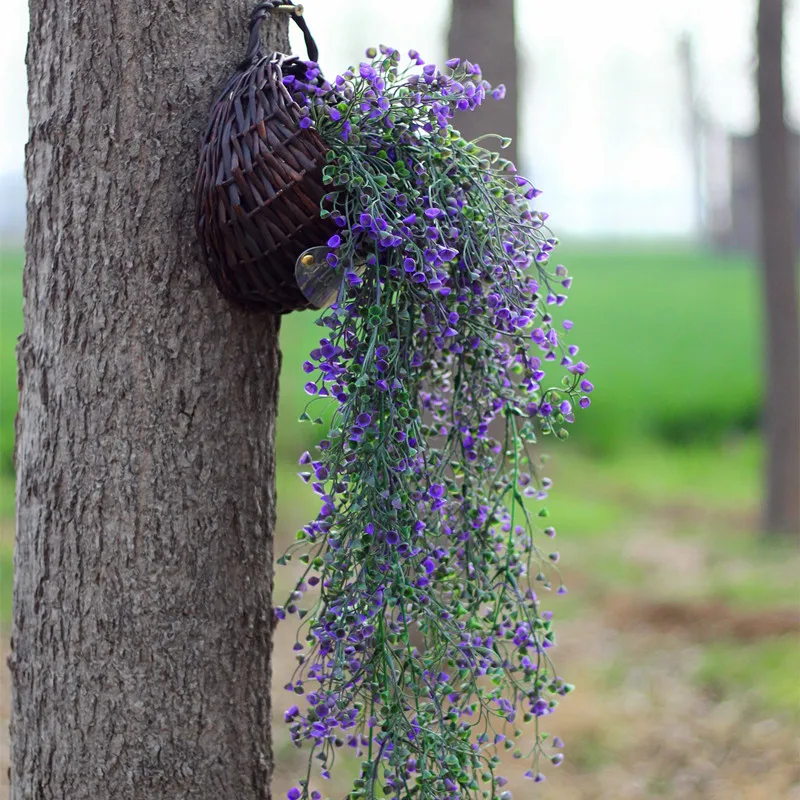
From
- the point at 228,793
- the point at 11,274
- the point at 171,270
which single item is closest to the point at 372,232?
the point at 171,270

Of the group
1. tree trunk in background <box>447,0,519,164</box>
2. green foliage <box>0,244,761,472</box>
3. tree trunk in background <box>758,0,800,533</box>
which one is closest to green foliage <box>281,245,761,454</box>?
green foliage <box>0,244,761,472</box>

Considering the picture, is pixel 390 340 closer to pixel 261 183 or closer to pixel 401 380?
pixel 401 380

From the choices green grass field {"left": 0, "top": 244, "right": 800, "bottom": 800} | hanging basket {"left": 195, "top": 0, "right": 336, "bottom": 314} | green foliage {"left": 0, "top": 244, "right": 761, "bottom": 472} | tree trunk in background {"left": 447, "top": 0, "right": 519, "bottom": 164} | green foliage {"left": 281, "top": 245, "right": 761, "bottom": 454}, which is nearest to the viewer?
hanging basket {"left": 195, "top": 0, "right": 336, "bottom": 314}

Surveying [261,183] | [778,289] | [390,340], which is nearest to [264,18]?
[261,183]

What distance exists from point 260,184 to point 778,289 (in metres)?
5.75

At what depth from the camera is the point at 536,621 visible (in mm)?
1568

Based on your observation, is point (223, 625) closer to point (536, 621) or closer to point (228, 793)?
point (228, 793)

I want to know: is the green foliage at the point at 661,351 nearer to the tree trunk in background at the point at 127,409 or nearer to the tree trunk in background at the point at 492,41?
the tree trunk in background at the point at 492,41

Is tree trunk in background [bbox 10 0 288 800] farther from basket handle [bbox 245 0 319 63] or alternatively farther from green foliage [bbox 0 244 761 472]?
green foliage [bbox 0 244 761 472]

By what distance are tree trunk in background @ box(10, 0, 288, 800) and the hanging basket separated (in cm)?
10

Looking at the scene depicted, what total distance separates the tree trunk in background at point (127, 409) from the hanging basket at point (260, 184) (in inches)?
4.1

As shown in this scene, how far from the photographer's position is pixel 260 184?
1342mm

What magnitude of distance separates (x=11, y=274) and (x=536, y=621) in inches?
651

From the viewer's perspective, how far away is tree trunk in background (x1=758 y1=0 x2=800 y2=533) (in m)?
6.20
